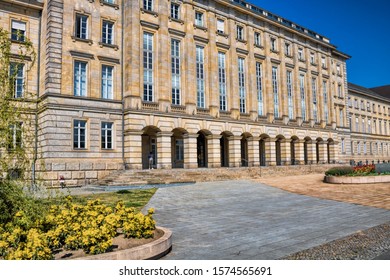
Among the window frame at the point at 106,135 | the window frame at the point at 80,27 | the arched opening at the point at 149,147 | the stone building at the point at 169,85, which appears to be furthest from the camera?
the arched opening at the point at 149,147

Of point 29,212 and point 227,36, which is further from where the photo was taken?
point 227,36

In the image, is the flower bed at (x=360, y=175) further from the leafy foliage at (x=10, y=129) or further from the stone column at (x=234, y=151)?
the leafy foliage at (x=10, y=129)

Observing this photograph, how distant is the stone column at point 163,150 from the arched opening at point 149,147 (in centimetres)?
222

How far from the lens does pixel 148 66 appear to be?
3036 centimetres

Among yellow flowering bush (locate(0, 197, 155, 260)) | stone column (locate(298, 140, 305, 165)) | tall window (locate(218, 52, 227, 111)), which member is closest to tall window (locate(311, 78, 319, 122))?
stone column (locate(298, 140, 305, 165))

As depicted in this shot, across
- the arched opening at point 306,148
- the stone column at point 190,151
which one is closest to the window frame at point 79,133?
the stone column at point 190,151

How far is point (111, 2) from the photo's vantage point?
29.3 m

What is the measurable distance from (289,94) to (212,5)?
53.7ft

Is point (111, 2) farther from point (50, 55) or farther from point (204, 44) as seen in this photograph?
point (204, 44)

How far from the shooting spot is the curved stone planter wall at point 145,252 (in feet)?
20.3

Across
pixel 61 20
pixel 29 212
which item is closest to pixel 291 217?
pixel 29 212

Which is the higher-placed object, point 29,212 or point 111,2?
point 111,2

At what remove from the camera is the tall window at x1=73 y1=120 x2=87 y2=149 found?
2606cm

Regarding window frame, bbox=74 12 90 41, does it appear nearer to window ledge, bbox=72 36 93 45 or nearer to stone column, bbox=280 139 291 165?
window ledge, bbox=72 36 93 45
